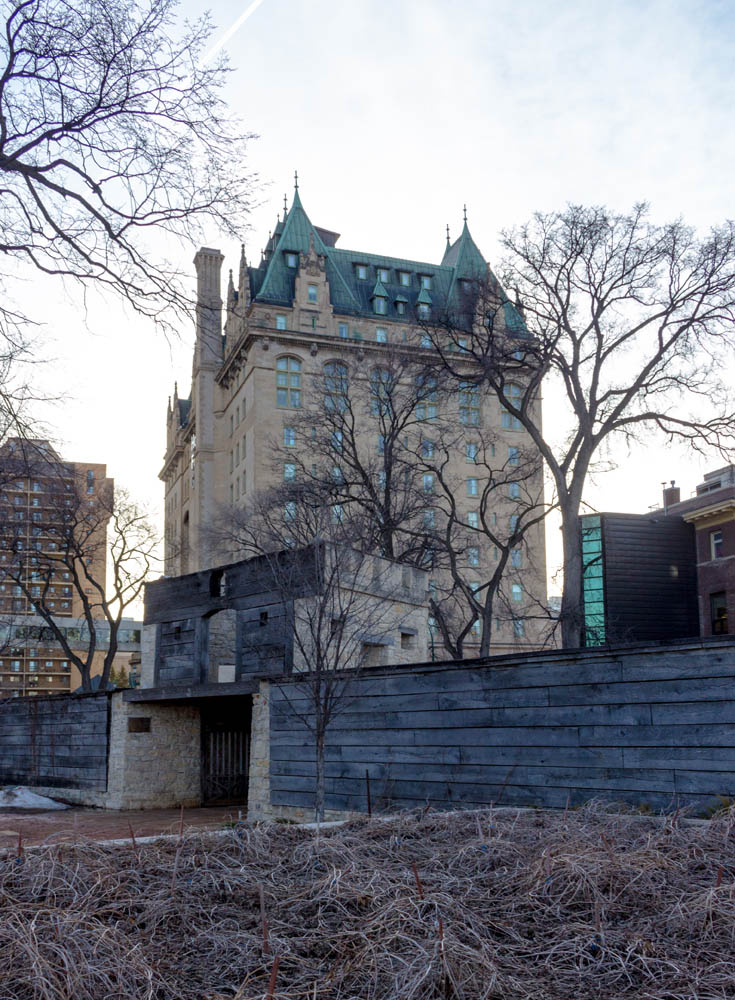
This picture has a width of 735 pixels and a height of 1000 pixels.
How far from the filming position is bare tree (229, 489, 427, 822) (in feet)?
43.5

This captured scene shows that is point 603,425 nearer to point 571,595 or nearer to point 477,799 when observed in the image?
point 571,595

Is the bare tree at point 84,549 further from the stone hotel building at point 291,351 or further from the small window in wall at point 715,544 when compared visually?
the small window in wall at point 715,544

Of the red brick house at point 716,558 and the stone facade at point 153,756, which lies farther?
the red brick house at point 716,558

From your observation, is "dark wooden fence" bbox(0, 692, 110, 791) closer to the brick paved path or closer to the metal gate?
the brick paved path

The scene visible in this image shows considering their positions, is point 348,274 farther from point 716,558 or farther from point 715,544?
point 716,558

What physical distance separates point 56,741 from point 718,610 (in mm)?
28292

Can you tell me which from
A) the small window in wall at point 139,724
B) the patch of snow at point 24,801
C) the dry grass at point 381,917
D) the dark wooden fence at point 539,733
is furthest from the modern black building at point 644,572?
the dry grass at point 381,917

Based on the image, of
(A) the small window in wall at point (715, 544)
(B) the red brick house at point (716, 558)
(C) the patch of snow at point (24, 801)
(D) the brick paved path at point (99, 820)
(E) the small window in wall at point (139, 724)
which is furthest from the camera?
(A) the small window in wall at point (715, 544)

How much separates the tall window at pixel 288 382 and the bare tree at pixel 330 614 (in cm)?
3364

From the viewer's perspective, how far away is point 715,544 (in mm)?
42875

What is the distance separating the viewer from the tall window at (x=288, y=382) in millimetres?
56469

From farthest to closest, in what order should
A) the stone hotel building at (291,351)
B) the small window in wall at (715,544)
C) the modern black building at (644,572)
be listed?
the stone hotel building at (291,351) < the modern black building at (644,572) < the small window in wall at (715,544)

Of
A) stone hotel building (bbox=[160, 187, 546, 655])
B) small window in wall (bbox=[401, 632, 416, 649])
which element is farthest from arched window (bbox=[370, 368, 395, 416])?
stone hotel building (bbox=[160, 187, 546, 655])

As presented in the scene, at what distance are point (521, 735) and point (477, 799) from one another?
1080mm
